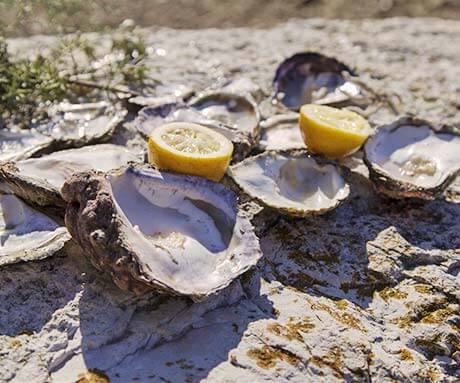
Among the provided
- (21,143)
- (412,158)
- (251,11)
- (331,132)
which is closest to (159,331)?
(331,132)

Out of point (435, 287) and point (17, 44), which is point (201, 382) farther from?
point (17, 44)

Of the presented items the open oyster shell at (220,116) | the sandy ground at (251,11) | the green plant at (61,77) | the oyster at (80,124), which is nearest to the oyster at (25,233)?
the oyster at (80,124)

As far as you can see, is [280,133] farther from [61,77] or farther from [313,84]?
[61,77]

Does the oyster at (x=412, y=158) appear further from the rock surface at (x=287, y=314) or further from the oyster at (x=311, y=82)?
the oyster at (x=311, y=82)

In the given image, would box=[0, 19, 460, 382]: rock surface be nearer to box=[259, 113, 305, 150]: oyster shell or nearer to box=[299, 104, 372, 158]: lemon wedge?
box=[299, 104, 372, 158]: lemon wedge

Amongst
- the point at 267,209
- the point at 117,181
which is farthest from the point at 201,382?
the point at 267,209

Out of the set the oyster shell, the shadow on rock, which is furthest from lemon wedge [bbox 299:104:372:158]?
the shadow on rock
